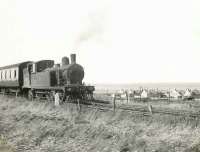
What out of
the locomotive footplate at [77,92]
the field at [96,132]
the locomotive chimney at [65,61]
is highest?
the locomotive chimney at [65,61]

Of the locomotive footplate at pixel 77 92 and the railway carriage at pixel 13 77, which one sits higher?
the railway carriage at pixel 13 77

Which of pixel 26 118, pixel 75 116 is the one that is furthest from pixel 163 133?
pixel 26 118

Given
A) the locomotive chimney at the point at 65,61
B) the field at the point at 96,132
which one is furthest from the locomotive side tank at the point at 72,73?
the field at the point at 96,132

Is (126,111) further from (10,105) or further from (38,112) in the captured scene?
(10,105)

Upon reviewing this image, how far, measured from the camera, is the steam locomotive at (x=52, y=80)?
27.2 m

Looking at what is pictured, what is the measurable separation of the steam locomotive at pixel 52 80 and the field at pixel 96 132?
2.96 m

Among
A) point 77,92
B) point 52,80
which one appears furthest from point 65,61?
point 77,92

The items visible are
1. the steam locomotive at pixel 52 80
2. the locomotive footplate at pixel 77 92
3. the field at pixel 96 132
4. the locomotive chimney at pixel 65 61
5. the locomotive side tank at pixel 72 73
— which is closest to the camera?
the field at pixel 96 132

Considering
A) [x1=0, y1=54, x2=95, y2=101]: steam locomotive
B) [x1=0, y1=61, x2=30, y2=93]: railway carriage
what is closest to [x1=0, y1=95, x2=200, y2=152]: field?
[x1=0, y1=54, x2=95, y2=101]: steam locomotive

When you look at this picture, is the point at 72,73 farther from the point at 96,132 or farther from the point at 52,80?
the point at 96,132

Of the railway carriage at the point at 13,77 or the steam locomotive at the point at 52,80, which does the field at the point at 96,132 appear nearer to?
the steam locomotive at the point at 52,80

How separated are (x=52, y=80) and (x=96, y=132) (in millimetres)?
12586

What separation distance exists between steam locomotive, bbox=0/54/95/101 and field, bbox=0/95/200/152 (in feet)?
9.70

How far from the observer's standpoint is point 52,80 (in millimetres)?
28797
